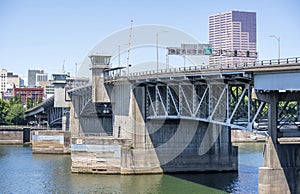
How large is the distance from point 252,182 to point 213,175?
801 centimetres

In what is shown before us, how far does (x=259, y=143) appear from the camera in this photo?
118500 millimetres

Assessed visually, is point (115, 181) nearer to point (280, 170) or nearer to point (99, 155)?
point (99, 155)

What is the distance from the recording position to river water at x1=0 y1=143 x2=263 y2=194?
2323 inches

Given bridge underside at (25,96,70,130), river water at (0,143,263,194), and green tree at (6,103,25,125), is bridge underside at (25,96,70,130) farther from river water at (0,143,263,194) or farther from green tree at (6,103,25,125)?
river water at (0,143,263,194)

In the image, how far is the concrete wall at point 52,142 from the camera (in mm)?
100188

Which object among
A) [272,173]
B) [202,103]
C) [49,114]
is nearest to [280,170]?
[272,173]

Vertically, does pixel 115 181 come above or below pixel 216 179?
below

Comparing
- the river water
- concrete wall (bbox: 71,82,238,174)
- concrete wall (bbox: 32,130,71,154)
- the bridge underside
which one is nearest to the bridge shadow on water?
the river water

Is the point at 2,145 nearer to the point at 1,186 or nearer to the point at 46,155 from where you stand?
the point at 46,155

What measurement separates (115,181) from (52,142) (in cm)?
3884

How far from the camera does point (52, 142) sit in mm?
100938

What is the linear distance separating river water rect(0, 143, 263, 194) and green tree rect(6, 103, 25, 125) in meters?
69.0

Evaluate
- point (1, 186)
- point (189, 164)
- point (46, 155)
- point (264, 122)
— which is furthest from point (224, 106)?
point (46, 155)

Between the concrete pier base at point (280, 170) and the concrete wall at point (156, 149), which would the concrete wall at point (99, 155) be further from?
the concrete pier base at point (280, 170)
